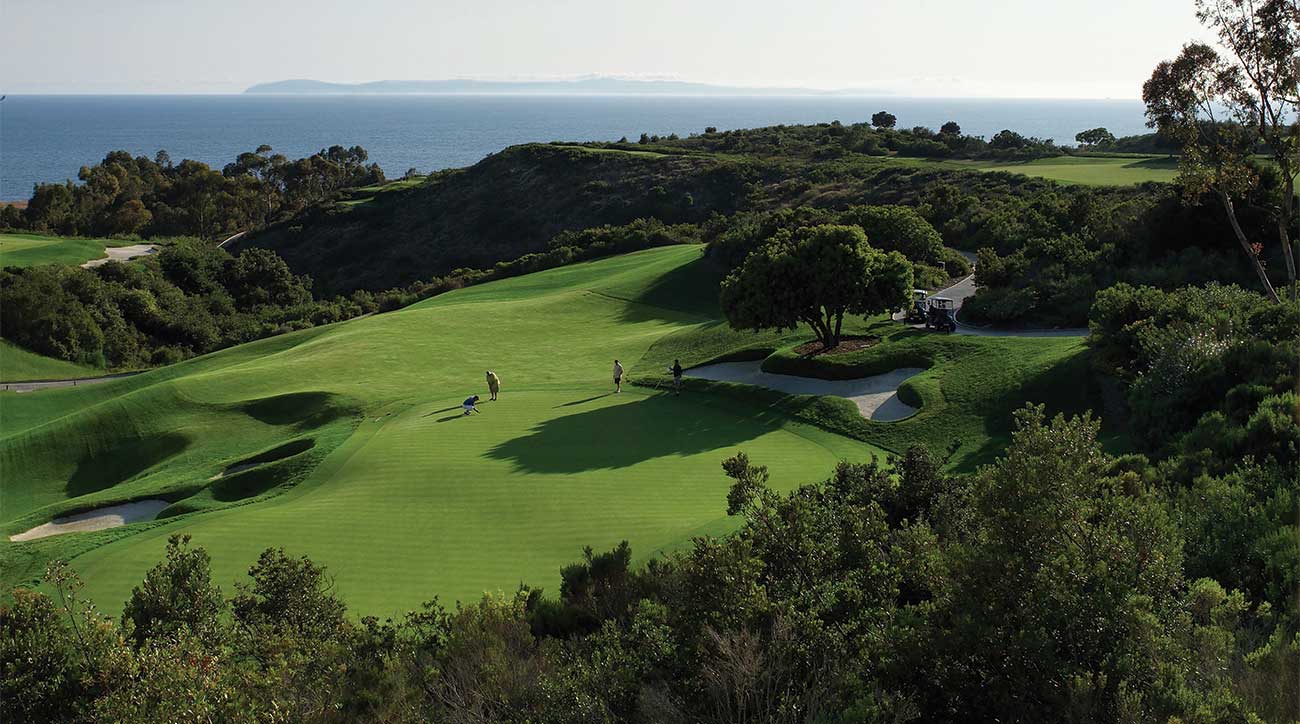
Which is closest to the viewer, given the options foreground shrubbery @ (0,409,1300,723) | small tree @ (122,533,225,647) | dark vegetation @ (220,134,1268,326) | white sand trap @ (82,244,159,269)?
foreground shrubbery @ (0,409,1300,723)

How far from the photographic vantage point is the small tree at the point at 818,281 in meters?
29.1

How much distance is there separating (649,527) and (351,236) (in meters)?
85.8

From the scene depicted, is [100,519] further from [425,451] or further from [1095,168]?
[1095,168]

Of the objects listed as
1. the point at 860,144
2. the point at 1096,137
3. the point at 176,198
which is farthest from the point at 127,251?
the point at 1096,137

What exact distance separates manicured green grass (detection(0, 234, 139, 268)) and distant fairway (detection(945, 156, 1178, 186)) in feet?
239

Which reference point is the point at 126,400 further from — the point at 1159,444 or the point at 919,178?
the point at 919,178

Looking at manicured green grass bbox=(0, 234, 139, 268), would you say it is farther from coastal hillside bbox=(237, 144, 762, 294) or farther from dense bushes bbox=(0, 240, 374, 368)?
coastal hillside bbox=(237, 144, 762, 294)

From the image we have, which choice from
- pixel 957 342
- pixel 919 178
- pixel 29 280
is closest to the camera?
pixel 957 342

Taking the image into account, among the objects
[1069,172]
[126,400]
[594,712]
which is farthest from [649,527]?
[1069,172]

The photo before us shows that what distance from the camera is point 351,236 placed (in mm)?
96250

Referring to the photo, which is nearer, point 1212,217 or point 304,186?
point 1212,217

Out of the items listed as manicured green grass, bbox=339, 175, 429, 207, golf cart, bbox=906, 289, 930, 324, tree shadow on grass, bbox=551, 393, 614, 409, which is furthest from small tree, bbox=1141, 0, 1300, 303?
manicured green grass, bbox=339, 175, 429, 207

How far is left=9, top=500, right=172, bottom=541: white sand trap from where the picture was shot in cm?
2170

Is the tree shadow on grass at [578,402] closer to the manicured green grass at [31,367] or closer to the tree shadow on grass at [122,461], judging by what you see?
the tree shadow on grass at [122,461]
